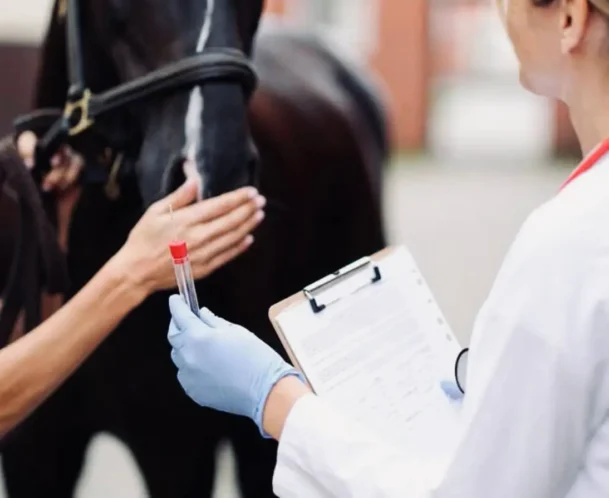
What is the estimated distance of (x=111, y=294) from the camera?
121 centimetres

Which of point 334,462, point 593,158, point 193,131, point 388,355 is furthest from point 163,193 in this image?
point 593,158

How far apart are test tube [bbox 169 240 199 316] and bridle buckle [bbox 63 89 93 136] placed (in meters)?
0.53

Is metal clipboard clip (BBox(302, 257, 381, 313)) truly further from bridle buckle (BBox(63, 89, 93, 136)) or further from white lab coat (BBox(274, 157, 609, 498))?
bridle buckle (BBox(63, 89, 93, 136))

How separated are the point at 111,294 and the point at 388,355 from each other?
34 cm

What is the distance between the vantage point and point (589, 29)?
834mm

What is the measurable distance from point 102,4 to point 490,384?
3.20 ft

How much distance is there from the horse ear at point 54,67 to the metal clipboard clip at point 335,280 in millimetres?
814

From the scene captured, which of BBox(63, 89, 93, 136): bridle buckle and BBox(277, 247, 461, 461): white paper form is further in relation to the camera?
Answer: BBox(63, 89, 93, 136): bridle buckle

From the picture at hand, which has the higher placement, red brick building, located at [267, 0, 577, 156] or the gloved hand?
the gloved hand

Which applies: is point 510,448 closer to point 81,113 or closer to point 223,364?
point 223,364

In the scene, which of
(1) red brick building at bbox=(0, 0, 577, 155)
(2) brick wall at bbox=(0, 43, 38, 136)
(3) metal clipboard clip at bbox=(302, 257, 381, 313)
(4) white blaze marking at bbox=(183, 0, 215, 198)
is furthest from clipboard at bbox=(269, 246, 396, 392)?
(1) red brick building at bbox=(0, 0, 577, 155)

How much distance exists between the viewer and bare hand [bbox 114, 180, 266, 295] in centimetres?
120

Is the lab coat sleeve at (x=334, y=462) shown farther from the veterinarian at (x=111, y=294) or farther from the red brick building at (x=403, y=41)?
the red brick building at (x=403, y=41)

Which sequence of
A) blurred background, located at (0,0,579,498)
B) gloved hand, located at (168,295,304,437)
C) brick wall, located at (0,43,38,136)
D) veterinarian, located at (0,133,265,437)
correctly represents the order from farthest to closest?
blurred background, located at (0,0,579,498)
brick wall, located at (0,43,38,136)
veterinarian, located at (0,133,265,437)
gloved hand, located at (168,295,304,437)
